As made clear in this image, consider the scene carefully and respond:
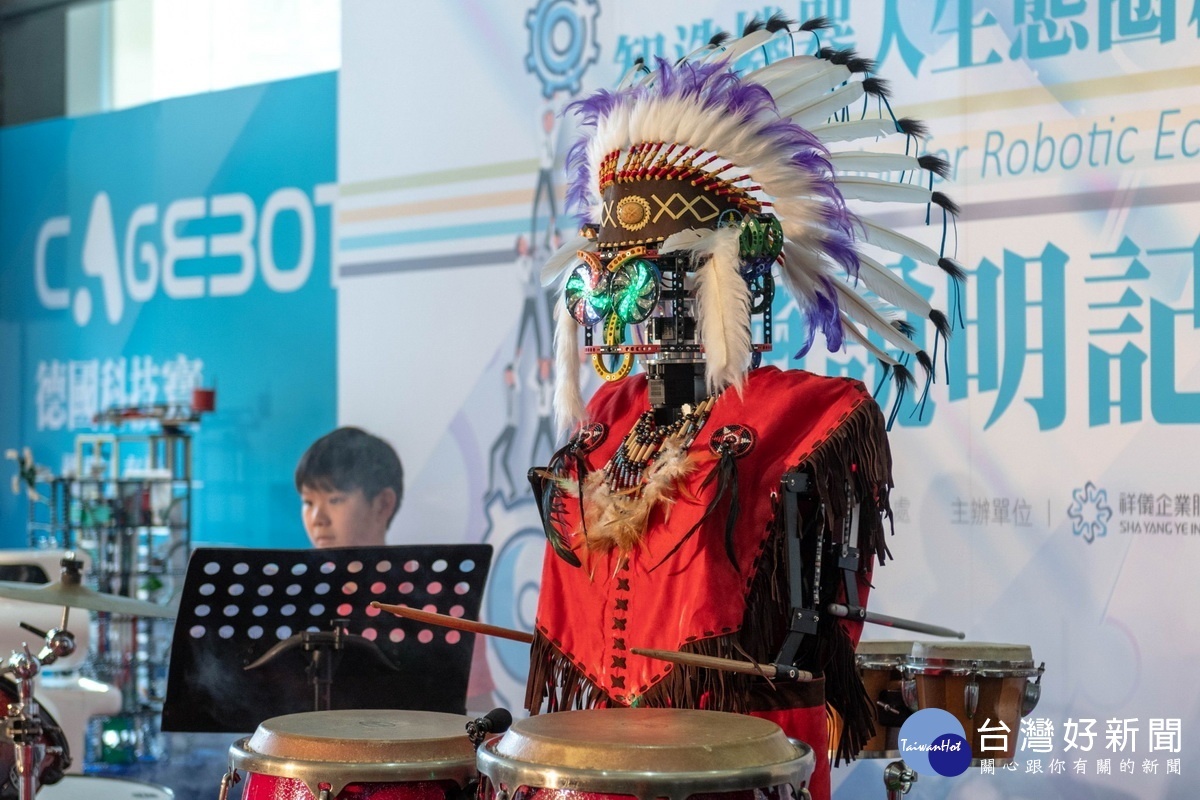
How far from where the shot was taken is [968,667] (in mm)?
3059

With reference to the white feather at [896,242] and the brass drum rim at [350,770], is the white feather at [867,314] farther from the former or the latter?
the brass drum rim at [350,770]

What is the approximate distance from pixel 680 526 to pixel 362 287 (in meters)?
3.45

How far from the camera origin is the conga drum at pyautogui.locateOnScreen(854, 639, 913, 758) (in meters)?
3.11

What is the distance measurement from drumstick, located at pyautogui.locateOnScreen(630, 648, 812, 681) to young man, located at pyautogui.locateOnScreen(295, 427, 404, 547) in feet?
10.5

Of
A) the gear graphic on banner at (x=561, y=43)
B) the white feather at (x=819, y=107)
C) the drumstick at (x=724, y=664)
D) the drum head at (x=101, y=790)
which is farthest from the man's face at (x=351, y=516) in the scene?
the drumstick at (x=724, y=664)

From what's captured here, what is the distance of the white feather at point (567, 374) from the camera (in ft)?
8.32

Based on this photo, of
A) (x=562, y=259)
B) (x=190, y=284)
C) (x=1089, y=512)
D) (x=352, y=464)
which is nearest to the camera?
(x=562, y=259)

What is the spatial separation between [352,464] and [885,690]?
102 inches

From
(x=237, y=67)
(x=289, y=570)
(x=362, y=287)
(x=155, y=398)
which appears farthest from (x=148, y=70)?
Answer: (x=289, y=570)

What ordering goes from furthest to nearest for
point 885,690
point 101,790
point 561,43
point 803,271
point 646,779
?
1. point 561,43
2. point 101,790
3. point 885,690
4. point 803,271
5. point 646,779

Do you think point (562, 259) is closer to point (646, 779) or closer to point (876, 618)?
point (876, 618)

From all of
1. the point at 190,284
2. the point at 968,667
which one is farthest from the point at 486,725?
the point at 190,284

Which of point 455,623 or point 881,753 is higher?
point 455,623

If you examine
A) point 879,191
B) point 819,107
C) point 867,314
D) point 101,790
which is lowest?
point 101,790
